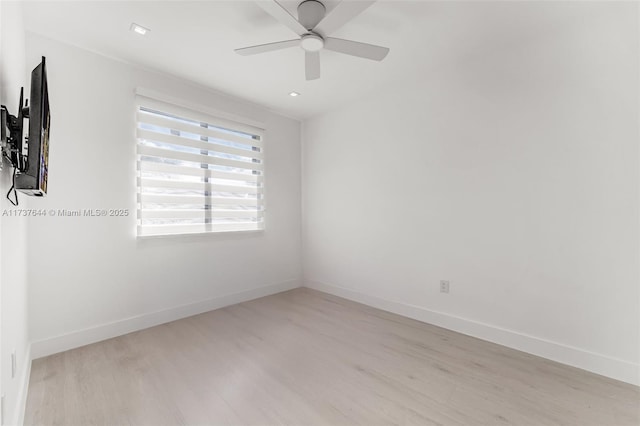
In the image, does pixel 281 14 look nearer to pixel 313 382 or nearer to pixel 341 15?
pixel 341 15

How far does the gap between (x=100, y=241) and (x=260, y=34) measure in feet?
7.38

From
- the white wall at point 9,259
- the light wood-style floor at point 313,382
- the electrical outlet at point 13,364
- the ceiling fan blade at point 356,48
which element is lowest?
the light wood-style floor at point 313,382

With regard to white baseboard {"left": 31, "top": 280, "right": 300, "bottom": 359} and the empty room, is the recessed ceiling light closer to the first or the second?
the empty room

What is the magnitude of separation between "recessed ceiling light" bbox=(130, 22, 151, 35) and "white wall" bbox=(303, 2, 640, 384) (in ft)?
7.54

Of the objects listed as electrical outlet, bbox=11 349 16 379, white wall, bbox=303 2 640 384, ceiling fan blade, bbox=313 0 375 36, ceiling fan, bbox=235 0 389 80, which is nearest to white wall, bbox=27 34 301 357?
electrical outlet, bbox=11 349 16 379

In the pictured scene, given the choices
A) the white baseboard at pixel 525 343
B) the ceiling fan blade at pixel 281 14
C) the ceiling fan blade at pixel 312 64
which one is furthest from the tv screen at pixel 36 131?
the white baseboard at pixel 525 343

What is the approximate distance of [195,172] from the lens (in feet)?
10.3

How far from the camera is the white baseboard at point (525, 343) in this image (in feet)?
6.33

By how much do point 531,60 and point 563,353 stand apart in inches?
90.4

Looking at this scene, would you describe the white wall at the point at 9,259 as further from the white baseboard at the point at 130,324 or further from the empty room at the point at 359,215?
the white baseboard at the point at 130,324

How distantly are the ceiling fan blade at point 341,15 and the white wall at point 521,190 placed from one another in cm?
107

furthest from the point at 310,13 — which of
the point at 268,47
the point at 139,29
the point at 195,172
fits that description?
the point at 195,172

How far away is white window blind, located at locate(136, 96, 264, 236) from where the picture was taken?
2.81 m

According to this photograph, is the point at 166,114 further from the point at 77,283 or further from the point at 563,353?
the point at 563,353
